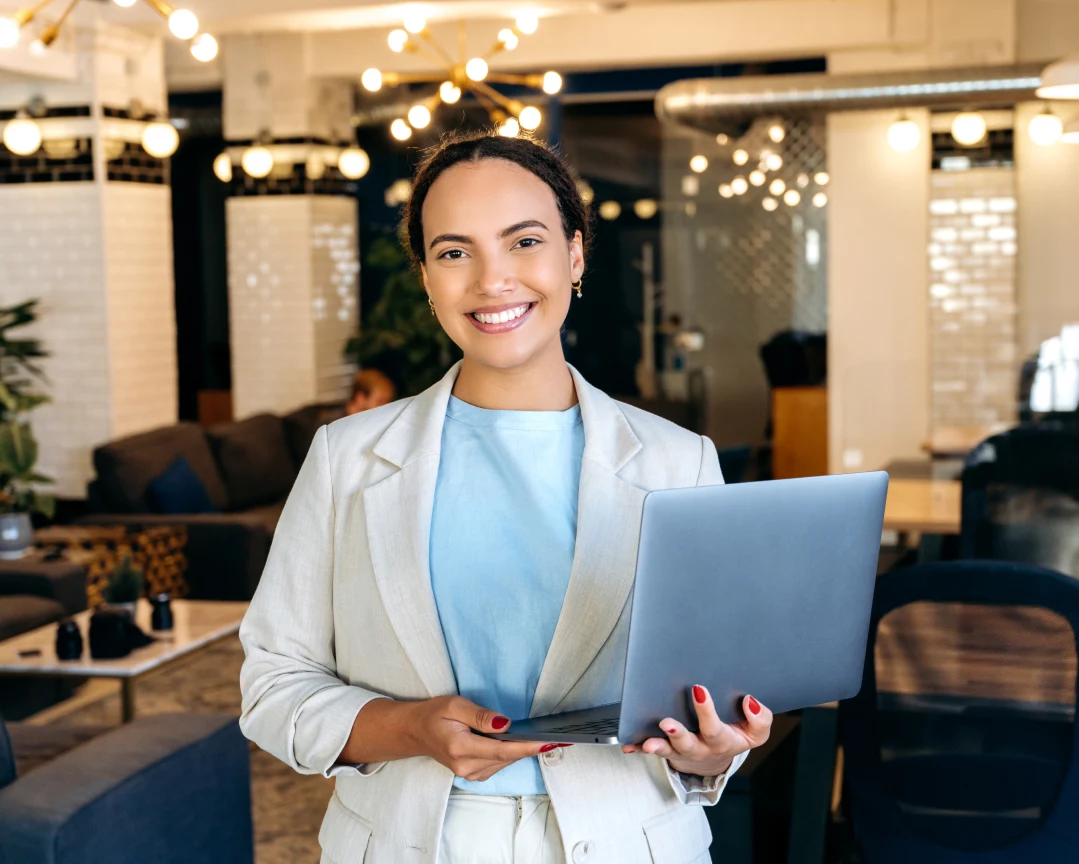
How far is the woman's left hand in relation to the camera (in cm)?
127

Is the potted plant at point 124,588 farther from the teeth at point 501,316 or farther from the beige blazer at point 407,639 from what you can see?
the teeth at point 501,316

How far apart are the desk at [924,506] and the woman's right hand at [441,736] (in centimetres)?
255

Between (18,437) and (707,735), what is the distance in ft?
19.7

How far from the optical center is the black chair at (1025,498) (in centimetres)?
345

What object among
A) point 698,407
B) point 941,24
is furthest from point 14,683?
point 941,24

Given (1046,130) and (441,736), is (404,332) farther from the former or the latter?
(441,736)

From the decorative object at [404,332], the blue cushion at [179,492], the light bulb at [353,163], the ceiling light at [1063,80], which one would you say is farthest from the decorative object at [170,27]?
the decorative object at [404,332]

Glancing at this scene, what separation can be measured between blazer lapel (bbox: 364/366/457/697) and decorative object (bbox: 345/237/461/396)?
7922 mm

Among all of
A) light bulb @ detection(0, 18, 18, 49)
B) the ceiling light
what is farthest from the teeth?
light bulb @ detection(0, 18, 18, 49)

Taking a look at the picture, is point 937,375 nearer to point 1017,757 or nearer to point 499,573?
point 1017,757

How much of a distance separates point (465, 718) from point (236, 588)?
5.49 metres

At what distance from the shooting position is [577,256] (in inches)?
62.6

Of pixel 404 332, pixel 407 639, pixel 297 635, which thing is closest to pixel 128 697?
pixel 297 635

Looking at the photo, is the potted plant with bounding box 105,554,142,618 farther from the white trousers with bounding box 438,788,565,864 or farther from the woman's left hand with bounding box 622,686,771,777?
the woman's left hand with bounding box 622,686,771,777
